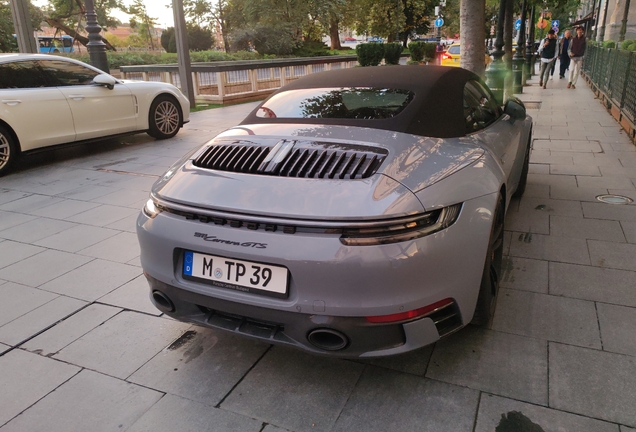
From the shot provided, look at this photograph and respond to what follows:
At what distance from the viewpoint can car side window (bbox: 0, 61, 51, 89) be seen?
7.22 metres

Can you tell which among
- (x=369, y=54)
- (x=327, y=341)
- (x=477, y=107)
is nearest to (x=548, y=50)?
(x=369, y=54)

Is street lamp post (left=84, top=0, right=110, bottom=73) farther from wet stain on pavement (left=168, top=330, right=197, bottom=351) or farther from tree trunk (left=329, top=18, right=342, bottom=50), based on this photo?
tree trunk (left=329, top=18, right=342, bottom=50)

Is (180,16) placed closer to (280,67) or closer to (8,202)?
(280,67)

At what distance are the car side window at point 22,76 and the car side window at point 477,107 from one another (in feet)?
21.5

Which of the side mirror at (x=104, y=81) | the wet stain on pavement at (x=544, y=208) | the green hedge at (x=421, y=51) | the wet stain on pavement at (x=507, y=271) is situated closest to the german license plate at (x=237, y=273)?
the wet stain on pavement at (x=507, y=271)

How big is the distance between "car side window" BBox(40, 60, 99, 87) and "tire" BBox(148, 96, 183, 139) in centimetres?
120

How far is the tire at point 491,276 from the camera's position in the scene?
2680 millimetres

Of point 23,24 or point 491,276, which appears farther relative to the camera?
point 23,24

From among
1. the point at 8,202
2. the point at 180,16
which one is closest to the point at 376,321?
the point at 8,202

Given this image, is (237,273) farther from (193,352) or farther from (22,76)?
(22,76)

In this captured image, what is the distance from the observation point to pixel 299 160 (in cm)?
247

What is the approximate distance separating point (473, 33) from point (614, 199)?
17.3 feet

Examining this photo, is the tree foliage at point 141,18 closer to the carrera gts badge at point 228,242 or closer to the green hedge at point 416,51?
the green hedge at point 416,51

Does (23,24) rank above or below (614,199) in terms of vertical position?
above
